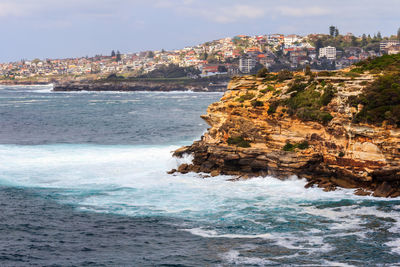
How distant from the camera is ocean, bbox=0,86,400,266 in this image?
1869 centimetres

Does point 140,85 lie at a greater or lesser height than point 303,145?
greater

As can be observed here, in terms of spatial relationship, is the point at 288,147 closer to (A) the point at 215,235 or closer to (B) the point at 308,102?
(B) the point at 308,102

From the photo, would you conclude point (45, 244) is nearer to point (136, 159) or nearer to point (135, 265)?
point (135, 265)

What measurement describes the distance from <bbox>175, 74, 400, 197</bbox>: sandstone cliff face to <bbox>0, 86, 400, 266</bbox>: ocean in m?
1.00

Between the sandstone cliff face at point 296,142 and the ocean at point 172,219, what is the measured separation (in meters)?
A: 1.00

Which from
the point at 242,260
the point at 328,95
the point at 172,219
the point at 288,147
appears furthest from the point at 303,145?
the point at 242,260

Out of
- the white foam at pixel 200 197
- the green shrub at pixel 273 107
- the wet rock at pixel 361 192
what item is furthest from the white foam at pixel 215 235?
the green shrub at pixel 273 107

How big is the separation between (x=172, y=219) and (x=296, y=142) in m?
9.68

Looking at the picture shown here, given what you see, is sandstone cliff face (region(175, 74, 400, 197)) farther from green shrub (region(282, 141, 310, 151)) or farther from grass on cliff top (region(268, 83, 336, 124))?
grass on cliff top (region(268, 83, 336, 124))

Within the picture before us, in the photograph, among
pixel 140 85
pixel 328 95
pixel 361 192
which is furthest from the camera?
pixel 140 85

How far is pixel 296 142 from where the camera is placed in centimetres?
2927

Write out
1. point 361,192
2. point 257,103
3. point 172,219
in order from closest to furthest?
point 172,219
point 361,192
point 257,103

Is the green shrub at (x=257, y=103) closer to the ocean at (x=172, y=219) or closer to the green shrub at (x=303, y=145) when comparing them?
the green shrub at (x=303, y=145)

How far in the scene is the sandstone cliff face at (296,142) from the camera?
25.6m
